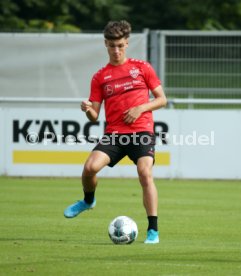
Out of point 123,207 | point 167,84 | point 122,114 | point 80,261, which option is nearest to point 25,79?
point 167,84

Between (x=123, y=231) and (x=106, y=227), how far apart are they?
5.79 ft

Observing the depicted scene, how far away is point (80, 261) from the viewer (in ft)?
31.5

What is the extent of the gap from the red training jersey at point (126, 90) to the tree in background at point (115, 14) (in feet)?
63.8

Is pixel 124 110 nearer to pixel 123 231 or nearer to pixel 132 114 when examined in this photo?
pixel 132 114

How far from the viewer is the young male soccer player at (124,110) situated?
1102 cm

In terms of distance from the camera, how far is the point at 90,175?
1120cm

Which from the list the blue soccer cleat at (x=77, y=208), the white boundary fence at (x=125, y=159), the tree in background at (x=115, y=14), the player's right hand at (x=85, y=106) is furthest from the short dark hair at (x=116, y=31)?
the tree in background at (x=115, y=14)

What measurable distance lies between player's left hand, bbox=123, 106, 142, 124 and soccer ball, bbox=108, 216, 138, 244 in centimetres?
101

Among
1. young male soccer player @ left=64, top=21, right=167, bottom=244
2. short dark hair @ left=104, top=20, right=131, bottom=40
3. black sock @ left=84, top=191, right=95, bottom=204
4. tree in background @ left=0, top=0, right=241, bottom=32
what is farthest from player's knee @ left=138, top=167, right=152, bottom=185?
tree in background @ left=0, top=0, right=241, bottom=32

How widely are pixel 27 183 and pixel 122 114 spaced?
7697 mm

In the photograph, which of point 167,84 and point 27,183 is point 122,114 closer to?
point 27,183

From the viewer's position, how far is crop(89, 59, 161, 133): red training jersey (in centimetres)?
1120

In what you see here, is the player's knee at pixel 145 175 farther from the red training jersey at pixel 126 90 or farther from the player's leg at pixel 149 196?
the red training jersey at pixel 126 90

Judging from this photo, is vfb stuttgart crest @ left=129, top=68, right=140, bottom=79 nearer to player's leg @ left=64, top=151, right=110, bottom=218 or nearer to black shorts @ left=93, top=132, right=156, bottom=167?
black shorts @ left=93, top=132, right=156, bottom=167
